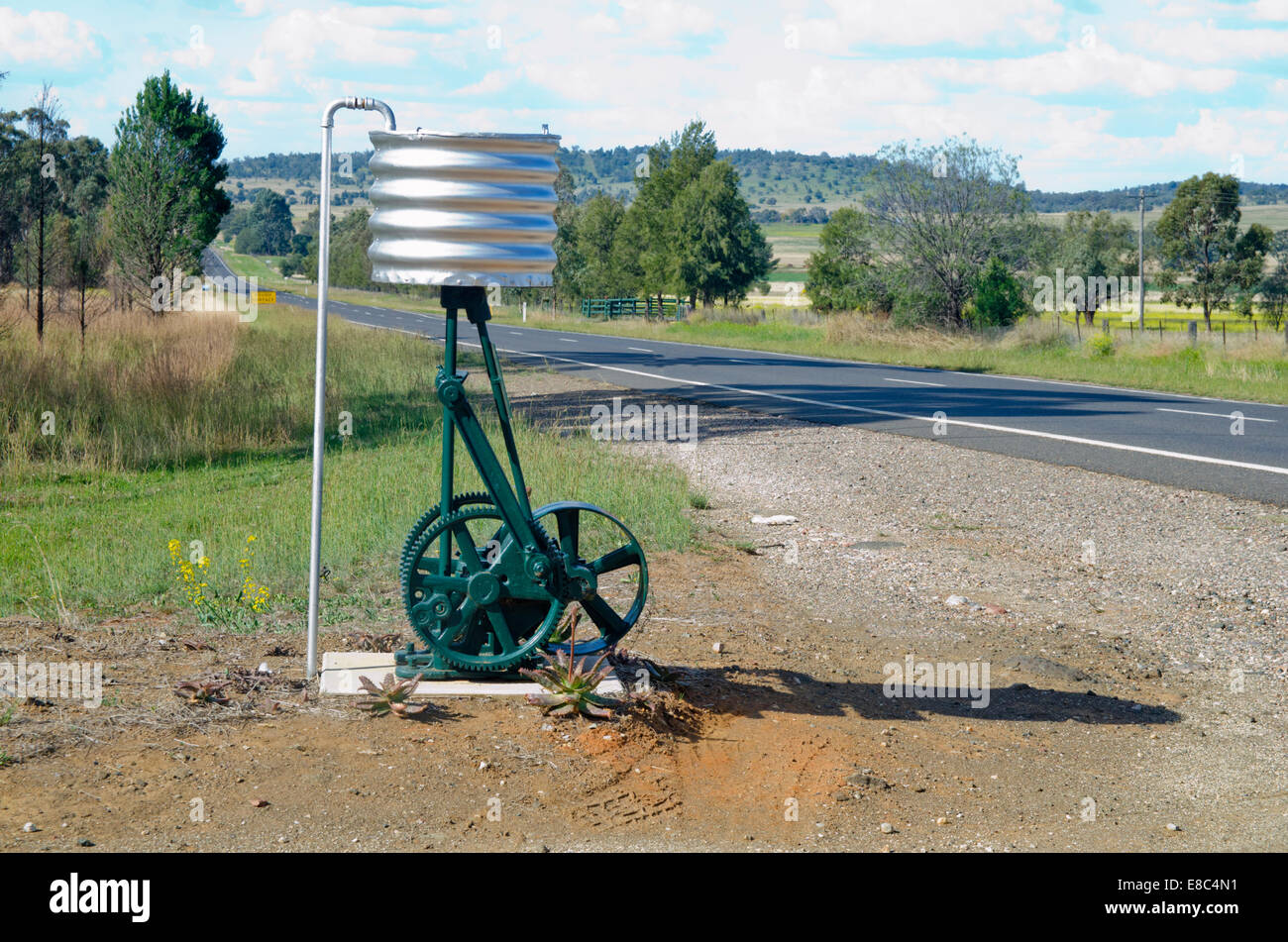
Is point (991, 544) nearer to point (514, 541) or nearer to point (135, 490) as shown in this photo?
point (514, 541)

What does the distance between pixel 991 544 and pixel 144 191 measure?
27.5 metres

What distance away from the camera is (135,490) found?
1246 cm

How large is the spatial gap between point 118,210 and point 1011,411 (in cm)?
2381

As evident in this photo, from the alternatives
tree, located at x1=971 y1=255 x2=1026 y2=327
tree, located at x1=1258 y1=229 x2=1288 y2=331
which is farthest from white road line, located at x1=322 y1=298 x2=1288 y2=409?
tree, located at x1=1258 y1=229 x2=1288 y2=331

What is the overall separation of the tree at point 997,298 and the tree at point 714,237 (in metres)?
24.2

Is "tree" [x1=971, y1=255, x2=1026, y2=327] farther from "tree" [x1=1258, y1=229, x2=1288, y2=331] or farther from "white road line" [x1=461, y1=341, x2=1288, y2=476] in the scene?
"tree" [x1=1258, y1=229, x2=1288, y2=331]

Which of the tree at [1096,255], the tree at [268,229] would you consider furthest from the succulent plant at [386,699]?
the tree at [268,229]

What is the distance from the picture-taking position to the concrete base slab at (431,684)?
5.15 m

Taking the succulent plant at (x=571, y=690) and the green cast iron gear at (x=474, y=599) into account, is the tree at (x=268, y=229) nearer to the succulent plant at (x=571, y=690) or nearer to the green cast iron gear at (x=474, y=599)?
the green cast iron gear at (x=474, y=599)

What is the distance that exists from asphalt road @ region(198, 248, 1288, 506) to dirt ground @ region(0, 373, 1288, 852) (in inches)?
167

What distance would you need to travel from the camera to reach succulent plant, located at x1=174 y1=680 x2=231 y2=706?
199 inches

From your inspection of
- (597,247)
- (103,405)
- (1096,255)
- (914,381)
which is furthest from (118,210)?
(1096,255)

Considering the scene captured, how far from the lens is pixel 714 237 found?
177 ft
